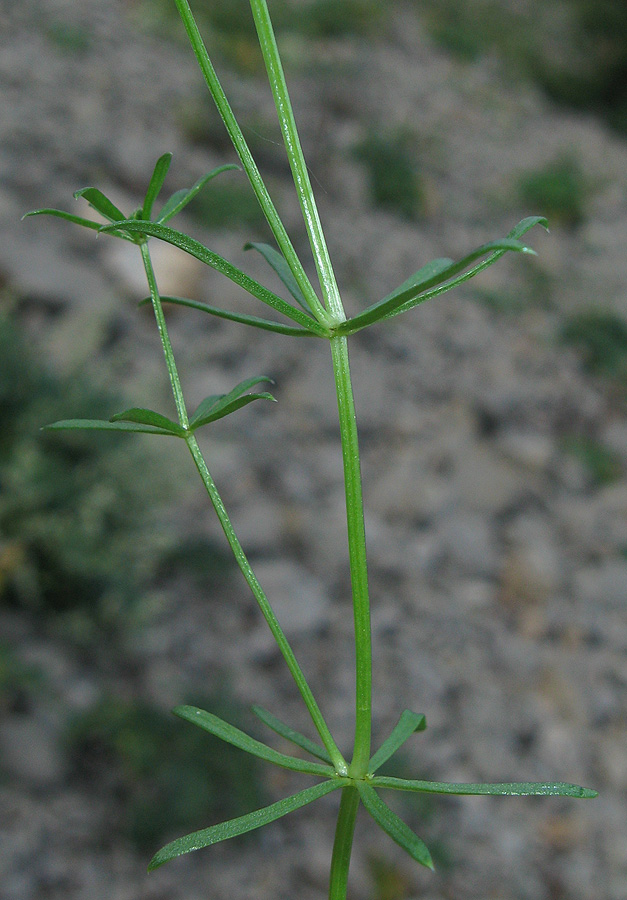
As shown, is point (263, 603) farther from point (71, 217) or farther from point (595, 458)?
point (595, 458)

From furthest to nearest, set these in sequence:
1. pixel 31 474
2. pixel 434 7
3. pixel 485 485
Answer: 1. pixel 434 7
2. pixel 485 485
3. pixel 31 474

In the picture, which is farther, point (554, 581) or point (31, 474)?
point (554, 581)

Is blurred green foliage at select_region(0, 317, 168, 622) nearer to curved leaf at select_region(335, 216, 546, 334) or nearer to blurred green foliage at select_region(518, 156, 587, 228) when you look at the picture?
curved leaf at select_region(335, 216, 546, 334)

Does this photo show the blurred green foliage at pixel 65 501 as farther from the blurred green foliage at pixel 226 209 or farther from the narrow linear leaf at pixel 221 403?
the narrow linear leaf at pixel 221 403

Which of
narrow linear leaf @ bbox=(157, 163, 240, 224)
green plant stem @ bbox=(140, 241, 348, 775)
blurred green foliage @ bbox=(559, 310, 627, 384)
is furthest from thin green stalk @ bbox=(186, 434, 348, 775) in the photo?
blurred green foliage @ bbox=(559, 310, 627, 384)

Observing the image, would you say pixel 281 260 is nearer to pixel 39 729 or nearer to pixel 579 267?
pixel 39 729

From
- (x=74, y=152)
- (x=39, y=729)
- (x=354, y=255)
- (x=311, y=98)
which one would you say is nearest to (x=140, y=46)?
(x=311, y=98)
